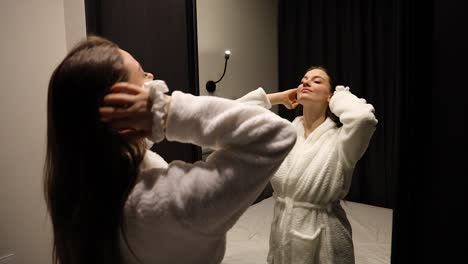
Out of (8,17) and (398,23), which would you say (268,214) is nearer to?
(398,23)

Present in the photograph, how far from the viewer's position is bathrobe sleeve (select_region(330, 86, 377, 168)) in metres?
0.72

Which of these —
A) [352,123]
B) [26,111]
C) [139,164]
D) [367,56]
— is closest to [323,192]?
[352,123]

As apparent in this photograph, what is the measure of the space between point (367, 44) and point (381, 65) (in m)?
0.06

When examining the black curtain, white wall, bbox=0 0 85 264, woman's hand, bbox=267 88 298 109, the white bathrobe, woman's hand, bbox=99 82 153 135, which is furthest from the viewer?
white wall, bbox=0 0 85 264

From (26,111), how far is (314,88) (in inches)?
40.2

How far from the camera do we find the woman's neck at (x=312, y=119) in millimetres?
843

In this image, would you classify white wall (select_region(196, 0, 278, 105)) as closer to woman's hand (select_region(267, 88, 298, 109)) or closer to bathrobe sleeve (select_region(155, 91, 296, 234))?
woman's hand (select_region(267, 88, 298, 109))

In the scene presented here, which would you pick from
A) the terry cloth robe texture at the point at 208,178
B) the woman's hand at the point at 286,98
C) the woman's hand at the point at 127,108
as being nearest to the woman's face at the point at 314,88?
the woman's hand at the point at 286,98

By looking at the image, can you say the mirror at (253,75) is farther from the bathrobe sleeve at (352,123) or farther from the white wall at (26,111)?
the white wall at (26,111)

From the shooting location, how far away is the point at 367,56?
74 cm

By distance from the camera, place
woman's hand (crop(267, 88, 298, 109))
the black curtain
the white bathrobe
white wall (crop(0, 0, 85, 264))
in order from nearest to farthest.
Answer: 1. the black curtain
2. the white bathrobe
3. woman's hand (crop(267, 88, 298, 109))
4. white wall (crop(0, 0, 85, 264))

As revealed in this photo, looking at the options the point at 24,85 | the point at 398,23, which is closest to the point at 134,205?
the point at 398,23

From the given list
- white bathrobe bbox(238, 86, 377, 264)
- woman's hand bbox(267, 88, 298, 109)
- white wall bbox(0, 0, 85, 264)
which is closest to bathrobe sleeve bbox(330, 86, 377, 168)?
white bathrobe bbox(238, 86, 377, 264)

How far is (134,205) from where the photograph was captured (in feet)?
1.65
